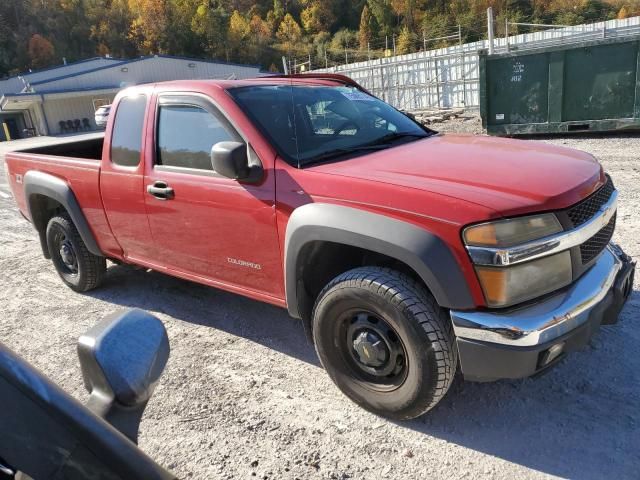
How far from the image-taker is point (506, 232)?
2.38m

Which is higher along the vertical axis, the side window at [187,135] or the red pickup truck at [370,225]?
the side window at [187,135]

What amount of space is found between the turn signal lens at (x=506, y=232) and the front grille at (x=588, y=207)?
225mm

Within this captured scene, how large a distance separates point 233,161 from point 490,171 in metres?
1.37

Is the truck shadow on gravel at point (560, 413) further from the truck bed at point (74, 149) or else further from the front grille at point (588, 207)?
the truck bed at point (74, 149)

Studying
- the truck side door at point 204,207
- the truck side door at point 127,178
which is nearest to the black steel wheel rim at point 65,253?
the truck side door at point 127,178

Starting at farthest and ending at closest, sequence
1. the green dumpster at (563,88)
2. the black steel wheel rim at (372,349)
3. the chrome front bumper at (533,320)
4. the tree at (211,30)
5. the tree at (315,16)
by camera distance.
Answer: the tree at (211,30) < the green dumpster at (563,88) < the tree at (315,16) < the black steel wheel rim at (372,349) < the chrome front bumper at (533,320)

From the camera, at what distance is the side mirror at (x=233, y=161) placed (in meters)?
2.96

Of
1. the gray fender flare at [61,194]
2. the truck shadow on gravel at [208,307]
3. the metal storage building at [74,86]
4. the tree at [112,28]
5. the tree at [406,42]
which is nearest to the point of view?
the truck shadow on gravel at [208,307]

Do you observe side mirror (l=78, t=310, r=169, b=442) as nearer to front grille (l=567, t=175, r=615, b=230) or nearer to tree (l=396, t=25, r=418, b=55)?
front grille (l=567, t=175, r=615, b=230)

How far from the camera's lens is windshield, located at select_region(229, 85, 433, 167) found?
328cm

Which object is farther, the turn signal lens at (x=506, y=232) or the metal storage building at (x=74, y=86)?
the metal storage building at (x=74, y=86)

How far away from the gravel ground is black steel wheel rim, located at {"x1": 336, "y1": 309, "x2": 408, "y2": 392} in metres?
0.24

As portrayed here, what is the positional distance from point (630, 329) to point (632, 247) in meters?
1.45

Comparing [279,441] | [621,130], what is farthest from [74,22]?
[279,441]
